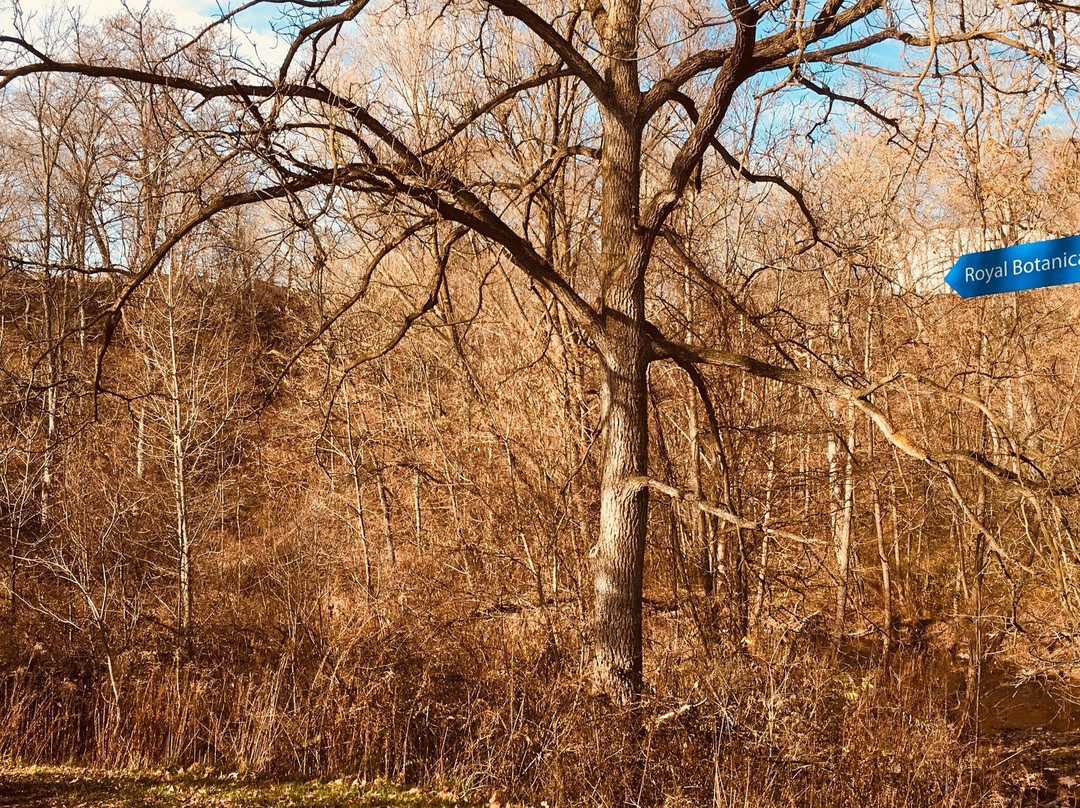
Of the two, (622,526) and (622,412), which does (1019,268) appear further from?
(622,526)

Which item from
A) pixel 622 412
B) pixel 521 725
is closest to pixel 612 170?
pixel 622 412

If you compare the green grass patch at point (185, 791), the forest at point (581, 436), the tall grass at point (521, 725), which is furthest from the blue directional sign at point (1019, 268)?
the green grass patch at point (185, 791)

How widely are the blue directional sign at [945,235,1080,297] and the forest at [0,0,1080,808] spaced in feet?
2.14

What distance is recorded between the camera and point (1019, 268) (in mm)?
3506

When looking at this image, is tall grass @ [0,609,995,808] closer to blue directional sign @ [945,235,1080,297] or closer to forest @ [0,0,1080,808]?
forest @ [0,0,1080,808]

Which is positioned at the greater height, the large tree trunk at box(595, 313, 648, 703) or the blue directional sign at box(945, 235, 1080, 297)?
the blue directional sign at box(945, 235, 1080, 297)

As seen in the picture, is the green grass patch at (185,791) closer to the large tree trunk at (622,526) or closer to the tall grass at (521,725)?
the tall grass at (521,725)

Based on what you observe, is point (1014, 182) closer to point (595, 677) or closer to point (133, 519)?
point (595, 677)

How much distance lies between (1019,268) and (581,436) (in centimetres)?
543

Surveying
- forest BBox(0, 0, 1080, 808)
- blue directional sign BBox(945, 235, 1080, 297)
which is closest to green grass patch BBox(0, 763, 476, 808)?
forest BBox(0, 0, 1080, 808)

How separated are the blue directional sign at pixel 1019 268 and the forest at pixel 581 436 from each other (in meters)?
0.65

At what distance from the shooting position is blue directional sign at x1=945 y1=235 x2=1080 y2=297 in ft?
11.0

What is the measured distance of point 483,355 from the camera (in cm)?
1105

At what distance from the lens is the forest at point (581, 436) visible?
4.92m
